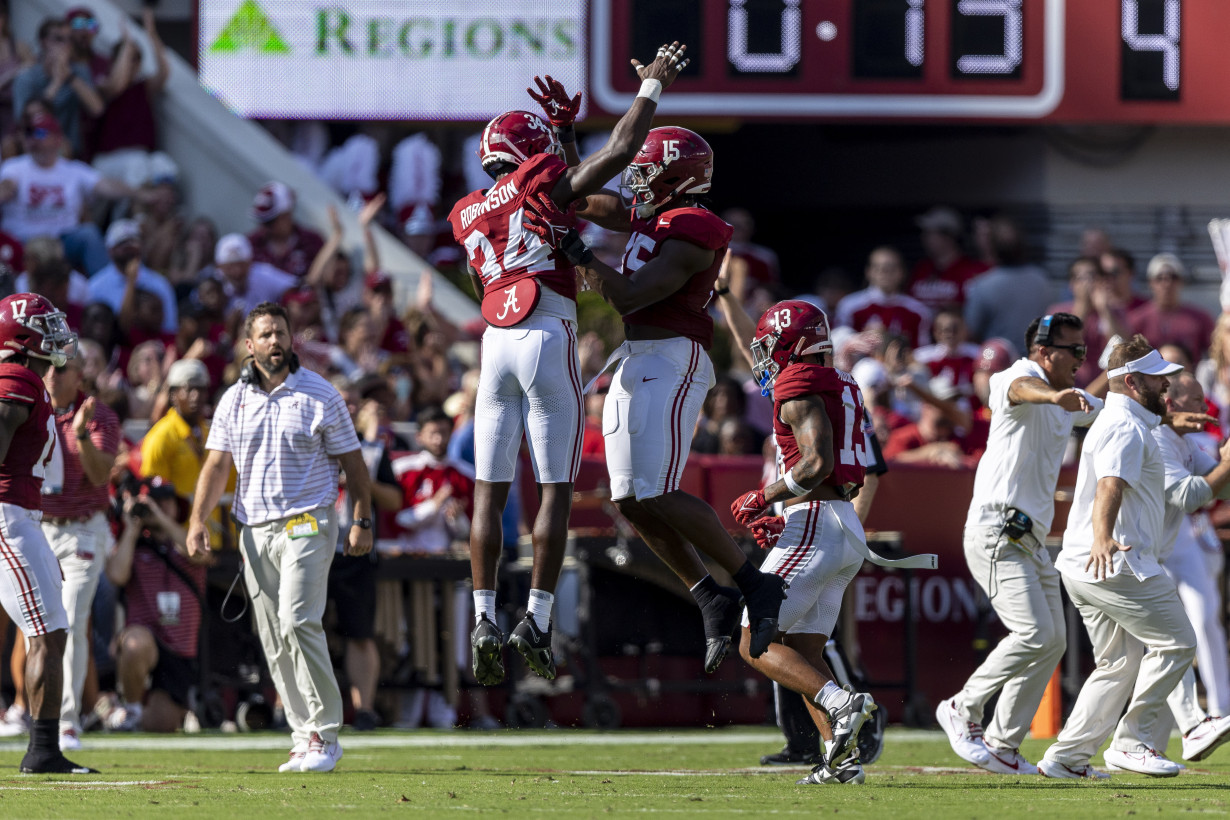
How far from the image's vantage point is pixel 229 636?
13.8m

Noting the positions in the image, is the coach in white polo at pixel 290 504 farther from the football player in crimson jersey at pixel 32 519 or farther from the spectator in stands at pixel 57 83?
the spectator in stands at pixel 57 83

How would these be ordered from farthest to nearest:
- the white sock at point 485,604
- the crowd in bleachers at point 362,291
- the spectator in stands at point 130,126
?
1. the spectator in stands at point 130,126
2. the crowd in bleachers at point 362,291
3. the white sock at point 485,604

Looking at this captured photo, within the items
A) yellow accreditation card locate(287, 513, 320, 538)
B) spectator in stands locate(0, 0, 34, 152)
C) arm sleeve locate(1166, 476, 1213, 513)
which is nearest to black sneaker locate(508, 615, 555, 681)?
yellow accreditation card locate(287, 513, 320, 538)

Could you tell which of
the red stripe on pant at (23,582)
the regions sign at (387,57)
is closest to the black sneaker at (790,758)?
the red stripe on pant at (23,582)

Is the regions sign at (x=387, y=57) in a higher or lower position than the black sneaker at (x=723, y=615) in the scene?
higher

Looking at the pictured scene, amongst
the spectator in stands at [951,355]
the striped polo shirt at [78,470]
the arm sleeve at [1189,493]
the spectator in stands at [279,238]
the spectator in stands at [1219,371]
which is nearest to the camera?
the arm sleeve at [1189,493]

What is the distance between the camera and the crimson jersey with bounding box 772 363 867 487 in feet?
28.5

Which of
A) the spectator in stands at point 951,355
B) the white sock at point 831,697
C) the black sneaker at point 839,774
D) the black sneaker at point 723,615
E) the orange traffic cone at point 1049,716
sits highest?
the spectator in stands at point 951,355

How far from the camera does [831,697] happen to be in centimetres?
836

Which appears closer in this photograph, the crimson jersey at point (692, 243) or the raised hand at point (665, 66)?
the raised hand at point (665, 66)

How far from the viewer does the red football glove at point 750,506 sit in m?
8.73

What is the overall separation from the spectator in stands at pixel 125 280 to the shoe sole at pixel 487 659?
8734mm

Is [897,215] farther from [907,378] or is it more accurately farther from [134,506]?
[134,506]

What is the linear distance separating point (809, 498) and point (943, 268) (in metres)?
10.7
